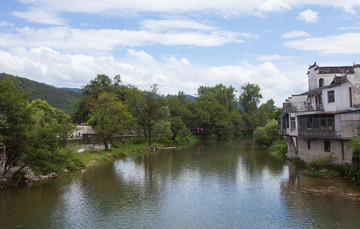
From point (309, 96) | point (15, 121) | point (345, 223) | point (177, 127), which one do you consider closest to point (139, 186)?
point (15, 121)

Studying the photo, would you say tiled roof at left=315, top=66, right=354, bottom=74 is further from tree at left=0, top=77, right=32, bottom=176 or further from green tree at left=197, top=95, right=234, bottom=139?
green tree at left=197, top=95, right=234, bottom=139

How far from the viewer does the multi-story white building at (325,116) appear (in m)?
28.1

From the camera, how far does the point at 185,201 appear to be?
79.2 feet

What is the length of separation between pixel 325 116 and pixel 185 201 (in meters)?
17.7

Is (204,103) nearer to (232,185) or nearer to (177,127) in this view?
(177,127)

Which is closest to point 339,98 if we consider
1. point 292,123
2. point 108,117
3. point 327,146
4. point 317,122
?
point 317,122

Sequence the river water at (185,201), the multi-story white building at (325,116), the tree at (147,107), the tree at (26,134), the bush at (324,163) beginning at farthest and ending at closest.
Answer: the tree at (147,107)
the bush at (324,163)
the multi-story white building at (325,116)
the tree at (26,134)
the river water at (185,201)

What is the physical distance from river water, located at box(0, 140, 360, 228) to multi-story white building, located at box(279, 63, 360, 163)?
404 cm

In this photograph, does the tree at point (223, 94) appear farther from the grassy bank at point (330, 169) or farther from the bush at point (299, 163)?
the grassy bank at point (330, 169)

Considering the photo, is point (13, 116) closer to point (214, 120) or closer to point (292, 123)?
point (292, 123)

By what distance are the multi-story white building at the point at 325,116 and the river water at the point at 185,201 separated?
404cm

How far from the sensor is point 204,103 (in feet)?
326

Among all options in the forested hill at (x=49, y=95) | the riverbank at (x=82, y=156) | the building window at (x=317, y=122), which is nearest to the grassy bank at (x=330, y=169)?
the building window at (x=317, y=122)

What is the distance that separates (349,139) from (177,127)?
2144 inches
